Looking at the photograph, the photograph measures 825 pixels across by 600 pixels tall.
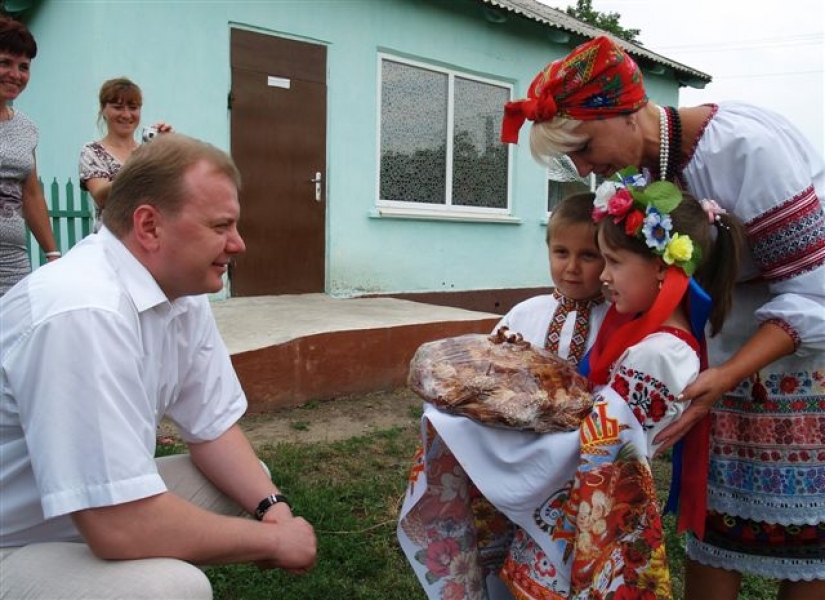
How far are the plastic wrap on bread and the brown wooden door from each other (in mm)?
5246

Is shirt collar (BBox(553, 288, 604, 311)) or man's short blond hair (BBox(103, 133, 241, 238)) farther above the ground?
man's short blond hair (BBox(103, 133, 241, 238))

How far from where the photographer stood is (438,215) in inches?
335

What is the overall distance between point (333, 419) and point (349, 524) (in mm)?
1701

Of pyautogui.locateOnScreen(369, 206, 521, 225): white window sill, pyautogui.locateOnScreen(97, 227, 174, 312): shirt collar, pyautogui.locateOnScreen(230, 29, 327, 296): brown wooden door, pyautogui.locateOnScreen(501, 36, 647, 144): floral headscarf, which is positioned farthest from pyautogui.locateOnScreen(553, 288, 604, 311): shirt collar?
pyautogui.locateOnScreen(369, 206, 521, 225): white window sill

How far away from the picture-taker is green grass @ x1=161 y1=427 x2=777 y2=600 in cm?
268

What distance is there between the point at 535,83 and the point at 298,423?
3.16 metres

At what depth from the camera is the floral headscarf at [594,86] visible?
6.21 ft

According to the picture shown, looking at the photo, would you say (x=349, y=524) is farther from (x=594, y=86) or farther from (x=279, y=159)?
(x=279, y=159)

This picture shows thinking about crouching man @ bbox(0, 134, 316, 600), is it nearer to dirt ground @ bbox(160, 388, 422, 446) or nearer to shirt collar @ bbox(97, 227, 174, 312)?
shirt collar @ bbox(97, 227, 174, 312)

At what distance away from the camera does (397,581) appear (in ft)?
9.04

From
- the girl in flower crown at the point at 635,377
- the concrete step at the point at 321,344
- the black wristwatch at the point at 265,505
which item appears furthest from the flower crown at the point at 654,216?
the concrete step at the point at 321,344

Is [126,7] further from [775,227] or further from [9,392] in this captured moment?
[775,227]

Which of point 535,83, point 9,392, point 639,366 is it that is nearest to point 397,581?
point 639,366

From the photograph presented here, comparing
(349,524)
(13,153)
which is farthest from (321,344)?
(13,153)
